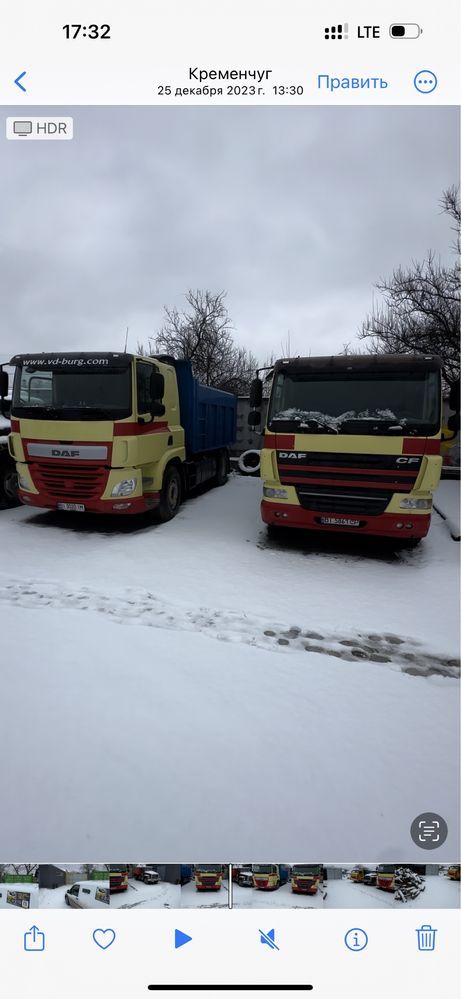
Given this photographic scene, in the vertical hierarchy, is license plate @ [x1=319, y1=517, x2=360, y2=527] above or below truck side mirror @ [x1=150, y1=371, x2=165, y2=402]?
below

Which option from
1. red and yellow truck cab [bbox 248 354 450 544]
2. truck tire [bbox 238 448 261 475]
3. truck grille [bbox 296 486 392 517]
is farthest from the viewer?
truck tire [bbox 238 448 261 475]

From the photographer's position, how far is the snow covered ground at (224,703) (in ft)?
5.21

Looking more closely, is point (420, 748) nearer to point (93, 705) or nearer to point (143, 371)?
point (93, 705)

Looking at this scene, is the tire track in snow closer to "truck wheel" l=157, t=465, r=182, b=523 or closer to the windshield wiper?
the windshield wiper

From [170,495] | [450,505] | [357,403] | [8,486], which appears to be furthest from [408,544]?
[8,486]

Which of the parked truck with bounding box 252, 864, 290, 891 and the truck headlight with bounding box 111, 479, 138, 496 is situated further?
the truck headlight with bounding box 111, 479, 138, 496

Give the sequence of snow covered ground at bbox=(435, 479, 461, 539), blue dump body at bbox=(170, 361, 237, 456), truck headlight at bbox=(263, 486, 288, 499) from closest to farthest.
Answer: truck headlight at bbox=(263, 486, 288, 499) < snow covered ground at bbox=(435, 479, 461, 539) < blue dump body at bbox=(170, 361, 237, 456)

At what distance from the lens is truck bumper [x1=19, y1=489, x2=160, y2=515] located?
6.07 meters

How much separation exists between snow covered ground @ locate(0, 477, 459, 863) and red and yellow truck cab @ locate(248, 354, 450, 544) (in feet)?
2.15

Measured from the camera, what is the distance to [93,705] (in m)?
2.48

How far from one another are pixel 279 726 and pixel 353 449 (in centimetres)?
366
